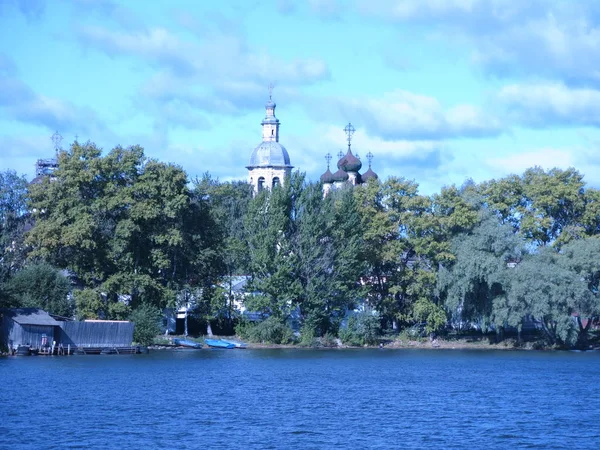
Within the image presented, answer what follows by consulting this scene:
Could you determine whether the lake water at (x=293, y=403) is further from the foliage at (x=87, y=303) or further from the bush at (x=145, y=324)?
the foliage at (x=87, y=303)

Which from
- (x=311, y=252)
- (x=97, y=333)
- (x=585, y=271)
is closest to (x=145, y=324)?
(x=97, y=333)

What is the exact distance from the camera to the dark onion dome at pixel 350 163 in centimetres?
11294

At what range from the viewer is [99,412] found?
1497 inches

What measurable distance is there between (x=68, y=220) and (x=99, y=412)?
108 ft

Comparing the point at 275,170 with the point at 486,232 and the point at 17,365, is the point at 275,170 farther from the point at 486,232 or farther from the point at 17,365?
the point at 17,365

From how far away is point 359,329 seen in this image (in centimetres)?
7675

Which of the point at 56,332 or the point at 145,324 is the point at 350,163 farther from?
the point at 56,332

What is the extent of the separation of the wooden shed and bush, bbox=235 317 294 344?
17.2 meters

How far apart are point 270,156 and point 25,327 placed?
78.2 metres

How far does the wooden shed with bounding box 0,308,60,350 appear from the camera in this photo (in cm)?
6069

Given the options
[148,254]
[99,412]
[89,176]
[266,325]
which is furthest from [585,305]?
[99,412]

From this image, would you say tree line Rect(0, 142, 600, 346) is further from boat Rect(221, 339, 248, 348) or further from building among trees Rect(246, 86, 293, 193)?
building among trees Rect(246, 86, 293, 193)

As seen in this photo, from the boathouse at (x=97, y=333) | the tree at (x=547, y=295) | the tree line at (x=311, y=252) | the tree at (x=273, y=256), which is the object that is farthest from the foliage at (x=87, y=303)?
the tree at (x=547, y=295)

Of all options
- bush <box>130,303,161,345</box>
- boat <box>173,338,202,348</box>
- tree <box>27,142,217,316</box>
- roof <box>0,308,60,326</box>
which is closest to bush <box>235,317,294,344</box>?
boat <box>173,338,202,348</box>
